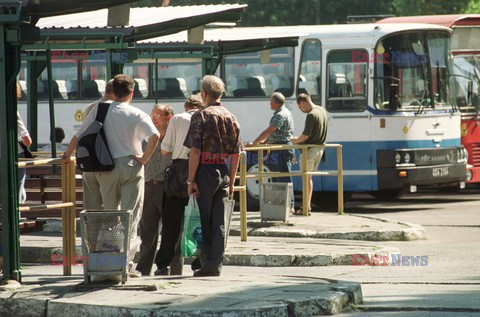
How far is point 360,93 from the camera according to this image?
21734mm

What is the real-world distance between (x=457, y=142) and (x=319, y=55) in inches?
115

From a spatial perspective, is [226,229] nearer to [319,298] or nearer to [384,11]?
[319,298]

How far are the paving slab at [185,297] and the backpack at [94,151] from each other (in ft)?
3.10

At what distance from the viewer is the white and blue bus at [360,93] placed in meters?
21.6

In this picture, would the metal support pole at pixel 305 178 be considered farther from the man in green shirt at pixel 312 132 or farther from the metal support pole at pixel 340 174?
the metal support pole at pixel 340 174

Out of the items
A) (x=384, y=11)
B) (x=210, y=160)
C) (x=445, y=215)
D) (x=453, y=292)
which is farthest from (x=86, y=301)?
(x=384, y=11)

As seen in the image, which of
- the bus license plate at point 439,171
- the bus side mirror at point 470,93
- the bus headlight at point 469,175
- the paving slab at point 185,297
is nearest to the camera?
the paving slab at point 185,297

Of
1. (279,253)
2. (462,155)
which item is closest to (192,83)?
(462,155)

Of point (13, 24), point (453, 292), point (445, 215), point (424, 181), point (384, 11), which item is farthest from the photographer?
point (384, 11)

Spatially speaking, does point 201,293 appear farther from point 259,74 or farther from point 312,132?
point 259,74

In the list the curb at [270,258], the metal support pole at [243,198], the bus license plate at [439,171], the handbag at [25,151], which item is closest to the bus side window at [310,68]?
the bus license plate at [439,171]

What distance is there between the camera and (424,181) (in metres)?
21.5

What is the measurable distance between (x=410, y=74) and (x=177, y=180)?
37.3 ft

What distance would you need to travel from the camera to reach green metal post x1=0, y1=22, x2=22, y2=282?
9.84 meters
